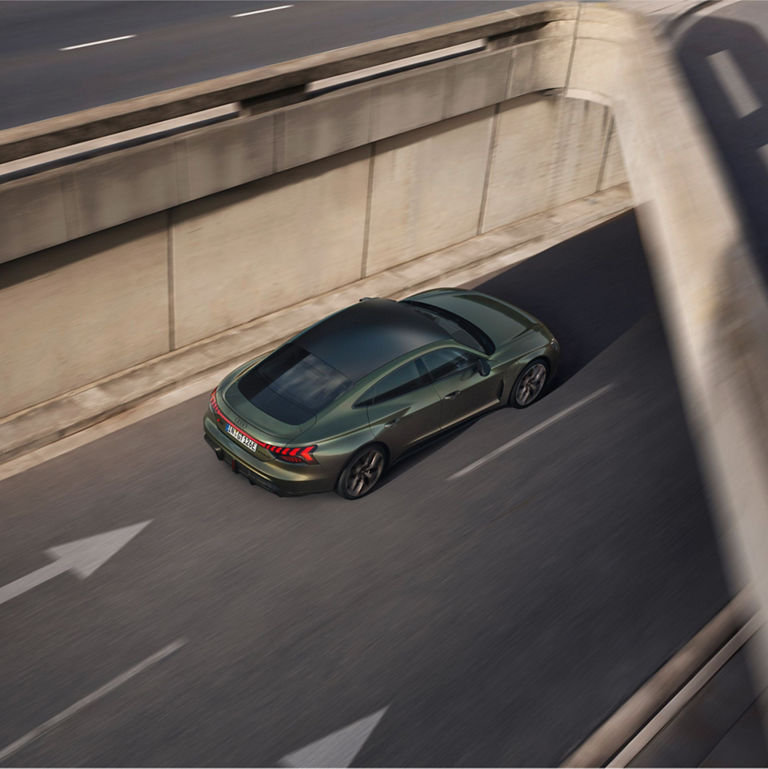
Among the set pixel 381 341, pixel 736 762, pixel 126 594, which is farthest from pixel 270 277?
pixel 736 762

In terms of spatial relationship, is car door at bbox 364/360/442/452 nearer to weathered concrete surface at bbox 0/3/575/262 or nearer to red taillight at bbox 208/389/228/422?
red taillight at bbox 208/389/228/422

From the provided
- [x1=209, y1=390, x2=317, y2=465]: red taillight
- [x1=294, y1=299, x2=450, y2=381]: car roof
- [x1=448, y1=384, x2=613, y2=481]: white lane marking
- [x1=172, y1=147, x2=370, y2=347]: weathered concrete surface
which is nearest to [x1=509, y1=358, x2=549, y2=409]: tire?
[x1=448, y1=384, x2=613, y2=481]: white lane marking

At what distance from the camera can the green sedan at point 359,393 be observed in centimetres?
1103

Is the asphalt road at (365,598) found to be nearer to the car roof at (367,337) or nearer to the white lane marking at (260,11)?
the car roof at (367,337)

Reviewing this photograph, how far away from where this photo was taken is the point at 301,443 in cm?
1088

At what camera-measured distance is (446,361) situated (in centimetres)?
1200

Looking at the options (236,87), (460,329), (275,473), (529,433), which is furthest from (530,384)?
(236,87)

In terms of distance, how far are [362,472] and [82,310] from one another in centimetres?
402

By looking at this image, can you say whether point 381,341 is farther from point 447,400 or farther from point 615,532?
point 615,532

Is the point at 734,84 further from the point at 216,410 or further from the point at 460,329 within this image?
the point at 216,410

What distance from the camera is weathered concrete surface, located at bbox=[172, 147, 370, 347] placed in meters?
13.6

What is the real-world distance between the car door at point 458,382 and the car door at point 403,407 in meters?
0.12

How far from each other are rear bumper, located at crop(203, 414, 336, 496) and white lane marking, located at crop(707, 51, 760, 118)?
21.0 ft

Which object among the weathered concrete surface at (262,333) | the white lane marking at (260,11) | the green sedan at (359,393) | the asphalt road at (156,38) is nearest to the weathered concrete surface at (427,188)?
the weathered concrete surface at (262,333)
